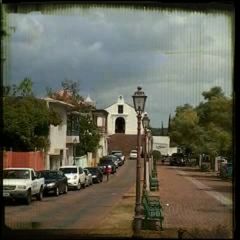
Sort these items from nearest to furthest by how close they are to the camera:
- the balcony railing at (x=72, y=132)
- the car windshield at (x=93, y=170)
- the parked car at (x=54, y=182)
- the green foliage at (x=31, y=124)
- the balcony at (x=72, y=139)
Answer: the parked car at (x=54, y=182)
the green foliage at (x=31, y=124)
the car windshield at (x=93, y=170)
the balcony at (x=72, y=139)
the balcony railing at (x=72, y=132)

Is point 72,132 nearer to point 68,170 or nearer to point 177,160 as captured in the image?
point 68,170

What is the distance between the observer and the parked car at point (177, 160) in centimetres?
5866

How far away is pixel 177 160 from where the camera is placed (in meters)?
60.3

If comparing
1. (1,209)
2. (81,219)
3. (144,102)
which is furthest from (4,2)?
(81,219)

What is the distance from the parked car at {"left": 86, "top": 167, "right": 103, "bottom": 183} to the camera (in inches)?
1405

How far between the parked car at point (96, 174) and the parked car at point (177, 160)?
824 inches

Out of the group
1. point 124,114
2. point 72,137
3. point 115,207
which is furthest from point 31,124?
point 115,207

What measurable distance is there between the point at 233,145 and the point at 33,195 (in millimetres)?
15412

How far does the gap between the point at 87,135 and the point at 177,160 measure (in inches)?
882

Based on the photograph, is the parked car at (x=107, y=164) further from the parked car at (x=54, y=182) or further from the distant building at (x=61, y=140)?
the parked car at (x=54, y=182)

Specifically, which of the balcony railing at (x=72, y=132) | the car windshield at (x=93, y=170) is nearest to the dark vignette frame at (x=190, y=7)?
the car windshield at (x=93, y=170)

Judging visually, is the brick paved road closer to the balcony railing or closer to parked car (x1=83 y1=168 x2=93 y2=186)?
parked car (x1=83 y1=168 x2=93 y2=186)

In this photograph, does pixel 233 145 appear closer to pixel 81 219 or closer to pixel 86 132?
pixel 81 219

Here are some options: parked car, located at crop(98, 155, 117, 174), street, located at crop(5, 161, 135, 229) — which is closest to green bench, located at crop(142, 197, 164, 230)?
street, located at crop(5, 161, 135, 229)
